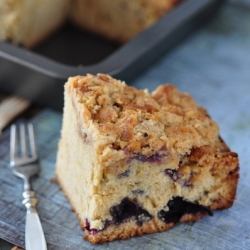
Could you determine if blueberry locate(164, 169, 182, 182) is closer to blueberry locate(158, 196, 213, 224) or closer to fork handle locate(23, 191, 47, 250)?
blueberry locate(158, 196, 213, 224)

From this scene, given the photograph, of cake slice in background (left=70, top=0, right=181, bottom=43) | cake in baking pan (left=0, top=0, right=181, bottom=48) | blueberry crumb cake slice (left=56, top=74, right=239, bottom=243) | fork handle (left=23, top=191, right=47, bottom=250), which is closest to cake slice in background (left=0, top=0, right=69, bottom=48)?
cake in baking pan (left=0, top=0, right=181, bottom=48)

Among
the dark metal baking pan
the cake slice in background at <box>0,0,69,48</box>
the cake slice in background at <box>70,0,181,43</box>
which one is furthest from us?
the cake slice in background at <box>70,0,181,43</box>

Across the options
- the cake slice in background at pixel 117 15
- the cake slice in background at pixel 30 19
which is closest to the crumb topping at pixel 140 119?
the cake slice in background at pixel 30 19

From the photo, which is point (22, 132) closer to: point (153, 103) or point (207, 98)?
point (153, 103)

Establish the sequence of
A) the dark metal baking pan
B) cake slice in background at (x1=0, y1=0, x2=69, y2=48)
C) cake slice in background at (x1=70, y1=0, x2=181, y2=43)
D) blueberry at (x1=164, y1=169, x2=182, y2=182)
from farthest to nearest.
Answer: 1. cake slice in background at (x1=70, y1=0, x2=181, y2=43)
2. cake slice in background at (x1=0, y1=0, x2=69, y2=48)
3. the dark metal baking pan
4. blueberry at (x1=164, y1=169, x2=182, y2=182)

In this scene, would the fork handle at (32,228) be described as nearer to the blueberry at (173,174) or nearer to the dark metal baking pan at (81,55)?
the blueberry at (173,174)

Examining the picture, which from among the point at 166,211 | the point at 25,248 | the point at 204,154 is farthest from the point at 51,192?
the point at 204,154

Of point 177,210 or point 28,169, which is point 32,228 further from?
point 177,210
